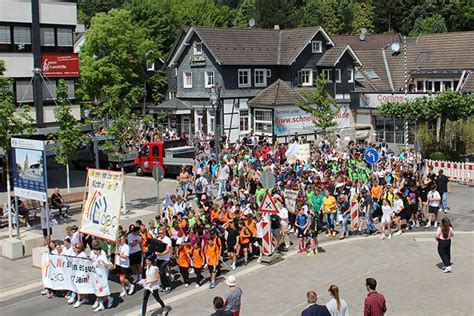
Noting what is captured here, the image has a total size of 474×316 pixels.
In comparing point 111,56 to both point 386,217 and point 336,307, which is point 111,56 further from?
point 336,307

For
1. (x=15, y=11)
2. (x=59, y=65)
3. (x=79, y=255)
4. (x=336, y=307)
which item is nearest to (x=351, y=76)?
(x=59, y=65)

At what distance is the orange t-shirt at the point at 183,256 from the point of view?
16.8 metres

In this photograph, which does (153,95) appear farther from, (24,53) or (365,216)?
(365,216)

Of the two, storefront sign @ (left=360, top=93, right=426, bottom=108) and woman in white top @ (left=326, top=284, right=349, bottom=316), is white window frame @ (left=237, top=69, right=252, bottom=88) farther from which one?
woman in white top @ (left=326, top=284, right=349, bottom=316)

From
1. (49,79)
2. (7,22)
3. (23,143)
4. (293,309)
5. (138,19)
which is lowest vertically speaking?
(293,309)

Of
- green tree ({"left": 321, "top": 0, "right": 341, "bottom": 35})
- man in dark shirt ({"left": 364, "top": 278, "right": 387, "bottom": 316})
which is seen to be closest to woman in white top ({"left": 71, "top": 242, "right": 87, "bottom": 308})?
man in dark shirt ({"left": 364, "top": 278, "right": 387, "bottom": 316})

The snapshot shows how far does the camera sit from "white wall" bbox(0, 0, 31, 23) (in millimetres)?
31797

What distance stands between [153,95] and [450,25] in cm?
5397

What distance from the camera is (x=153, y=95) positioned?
199 ft

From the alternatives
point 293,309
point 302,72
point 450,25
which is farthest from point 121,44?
point 450,25

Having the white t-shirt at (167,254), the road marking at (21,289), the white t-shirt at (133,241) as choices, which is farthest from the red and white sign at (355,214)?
the road marking at (21,289)

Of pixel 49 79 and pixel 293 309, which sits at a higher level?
pixel 49 79

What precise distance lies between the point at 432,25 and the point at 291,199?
7561 cm

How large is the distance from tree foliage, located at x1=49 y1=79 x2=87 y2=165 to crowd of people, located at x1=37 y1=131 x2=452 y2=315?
4761 mm
